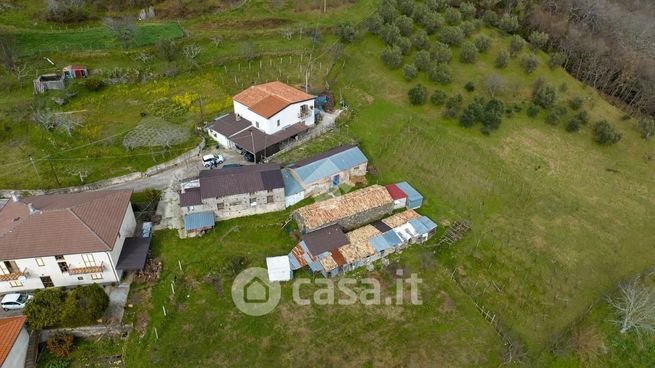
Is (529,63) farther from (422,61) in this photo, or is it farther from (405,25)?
(405,25)

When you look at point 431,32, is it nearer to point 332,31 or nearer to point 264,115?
point 332,31

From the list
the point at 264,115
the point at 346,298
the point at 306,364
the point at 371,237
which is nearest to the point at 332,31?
the point at 264,115

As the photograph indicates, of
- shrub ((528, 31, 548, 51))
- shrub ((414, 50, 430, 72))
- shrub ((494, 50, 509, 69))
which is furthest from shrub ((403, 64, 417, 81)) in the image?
shrub ((528, 31, 548, 51))

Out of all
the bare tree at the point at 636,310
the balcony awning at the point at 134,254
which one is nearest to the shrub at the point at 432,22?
the bare tree at the point at 636,310

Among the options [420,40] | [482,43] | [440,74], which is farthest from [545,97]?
[420,40]

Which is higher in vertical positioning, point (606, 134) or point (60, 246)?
point (606, 134)

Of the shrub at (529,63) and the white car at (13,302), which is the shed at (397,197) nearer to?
the white car at (13,302)
